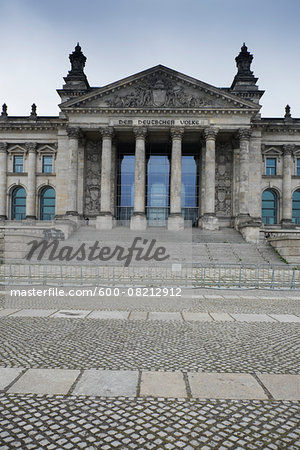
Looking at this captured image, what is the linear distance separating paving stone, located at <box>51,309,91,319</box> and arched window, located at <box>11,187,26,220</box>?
3705cm

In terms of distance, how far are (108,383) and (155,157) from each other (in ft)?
128

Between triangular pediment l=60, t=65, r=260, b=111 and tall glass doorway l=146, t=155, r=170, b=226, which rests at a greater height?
triangular pediment l=60, t=65, r=260, b=111

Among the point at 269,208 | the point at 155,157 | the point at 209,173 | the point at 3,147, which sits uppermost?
the point at 3,147

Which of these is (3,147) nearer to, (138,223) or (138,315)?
(138,223)

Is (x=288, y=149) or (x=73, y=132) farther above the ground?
(x=73, y=132)

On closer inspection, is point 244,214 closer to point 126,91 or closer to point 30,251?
point 126,91

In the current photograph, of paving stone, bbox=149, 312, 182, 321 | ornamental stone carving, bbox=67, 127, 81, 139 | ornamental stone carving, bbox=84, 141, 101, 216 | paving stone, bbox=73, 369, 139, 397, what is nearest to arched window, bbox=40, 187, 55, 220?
ornamental stone carving, bbox=84, 141, 101, 216

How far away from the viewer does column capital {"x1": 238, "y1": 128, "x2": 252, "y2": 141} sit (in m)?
35.8

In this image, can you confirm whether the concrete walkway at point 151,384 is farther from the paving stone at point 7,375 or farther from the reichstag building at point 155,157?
the reichstag building at point 155,157

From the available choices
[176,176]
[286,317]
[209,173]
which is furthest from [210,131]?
[286,317]

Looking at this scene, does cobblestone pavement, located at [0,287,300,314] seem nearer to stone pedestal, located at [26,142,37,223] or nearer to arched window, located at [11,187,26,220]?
stone pedestal, located at [26,142,37,223]

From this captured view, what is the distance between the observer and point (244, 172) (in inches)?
1430

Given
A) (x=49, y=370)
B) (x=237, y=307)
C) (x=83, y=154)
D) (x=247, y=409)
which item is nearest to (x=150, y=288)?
(x=237, y=307)

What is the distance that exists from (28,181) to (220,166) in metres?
24.4
